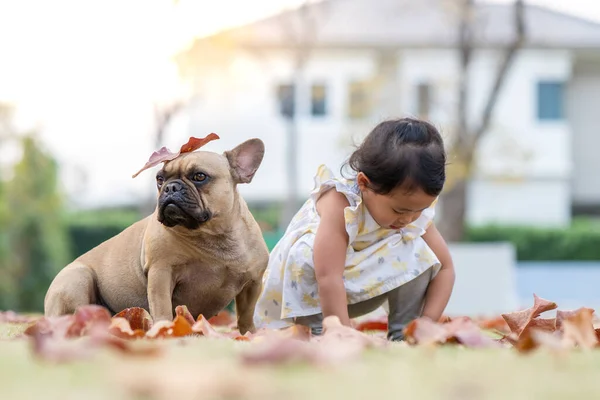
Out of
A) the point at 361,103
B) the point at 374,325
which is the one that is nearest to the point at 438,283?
the point at 374,325

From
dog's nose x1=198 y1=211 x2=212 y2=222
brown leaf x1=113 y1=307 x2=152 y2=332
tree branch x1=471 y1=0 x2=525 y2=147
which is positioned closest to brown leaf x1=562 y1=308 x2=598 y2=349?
brown leaf x1=113 y1=307 x2=152 y2=332

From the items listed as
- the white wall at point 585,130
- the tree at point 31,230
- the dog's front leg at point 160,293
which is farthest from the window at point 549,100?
the dog's front leg at point 160,293

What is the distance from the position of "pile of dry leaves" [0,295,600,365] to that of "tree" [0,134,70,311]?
27.2 ft

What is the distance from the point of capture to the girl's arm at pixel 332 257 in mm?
2781

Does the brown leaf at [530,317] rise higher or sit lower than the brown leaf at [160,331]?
lower

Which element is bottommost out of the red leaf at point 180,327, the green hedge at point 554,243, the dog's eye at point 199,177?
the green hedge at point 554,243

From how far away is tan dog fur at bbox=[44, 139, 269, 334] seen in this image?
299cm

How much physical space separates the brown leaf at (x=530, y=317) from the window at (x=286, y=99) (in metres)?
14.7

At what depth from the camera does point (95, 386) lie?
121 centimetres

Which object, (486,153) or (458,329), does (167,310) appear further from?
(486,153)

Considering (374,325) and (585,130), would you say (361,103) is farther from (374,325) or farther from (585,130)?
(374,325)

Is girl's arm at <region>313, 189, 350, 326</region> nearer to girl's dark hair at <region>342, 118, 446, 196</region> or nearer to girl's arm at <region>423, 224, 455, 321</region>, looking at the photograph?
girl's dark hair at <region>342, 118, 446, 196</region>

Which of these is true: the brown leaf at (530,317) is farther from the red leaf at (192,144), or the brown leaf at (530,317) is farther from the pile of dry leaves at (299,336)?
the red leaf at (192,144)

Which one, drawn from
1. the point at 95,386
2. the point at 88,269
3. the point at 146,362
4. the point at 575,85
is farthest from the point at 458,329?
the point at 575,85
